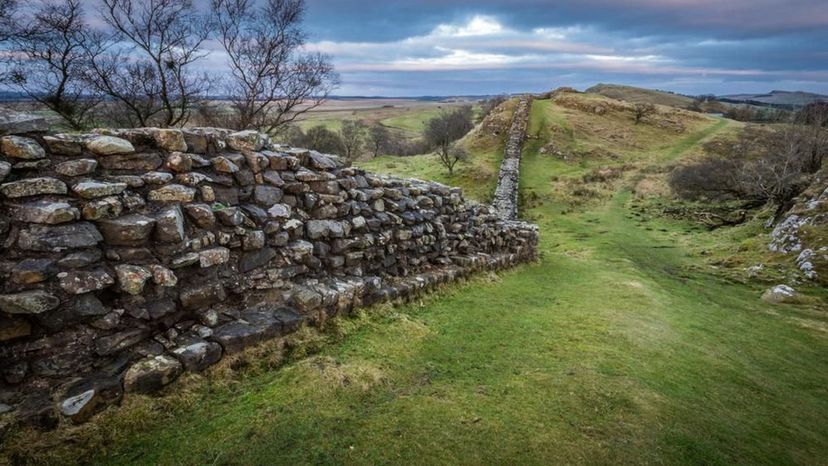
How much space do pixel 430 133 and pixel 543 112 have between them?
70.3 feet

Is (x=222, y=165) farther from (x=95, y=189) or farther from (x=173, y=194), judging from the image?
(x=95, y=189)

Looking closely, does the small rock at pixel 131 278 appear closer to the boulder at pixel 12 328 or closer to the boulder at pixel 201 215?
the boulder at pixel 12 328

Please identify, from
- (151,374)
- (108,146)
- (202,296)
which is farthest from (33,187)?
(151,374)

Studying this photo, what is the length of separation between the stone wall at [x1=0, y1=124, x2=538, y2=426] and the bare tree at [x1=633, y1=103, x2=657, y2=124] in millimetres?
72795

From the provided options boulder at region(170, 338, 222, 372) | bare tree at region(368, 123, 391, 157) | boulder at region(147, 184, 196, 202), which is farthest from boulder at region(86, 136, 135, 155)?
bare tree at region(368, 123, 391, 157)

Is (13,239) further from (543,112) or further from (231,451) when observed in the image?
(543,112)

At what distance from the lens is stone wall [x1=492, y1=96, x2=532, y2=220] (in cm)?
3067

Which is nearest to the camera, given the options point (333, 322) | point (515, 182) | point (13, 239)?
point (13, 239)

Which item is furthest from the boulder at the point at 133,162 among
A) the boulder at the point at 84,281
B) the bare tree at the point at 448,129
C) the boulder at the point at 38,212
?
the bare tree at the point at 448,129

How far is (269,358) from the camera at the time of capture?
566 cm

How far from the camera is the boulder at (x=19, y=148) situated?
15.0ft

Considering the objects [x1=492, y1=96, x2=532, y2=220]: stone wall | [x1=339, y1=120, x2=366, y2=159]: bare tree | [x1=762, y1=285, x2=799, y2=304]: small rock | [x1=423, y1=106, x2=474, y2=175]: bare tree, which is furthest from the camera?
[x1=423, y1=106, x2=474, y2=175]: bare tree

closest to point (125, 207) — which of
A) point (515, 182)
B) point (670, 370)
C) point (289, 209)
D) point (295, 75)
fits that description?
point (289, 209)

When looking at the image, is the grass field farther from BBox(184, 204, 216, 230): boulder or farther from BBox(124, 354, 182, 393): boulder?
BBox(184, 204, 216, 230): boulder
